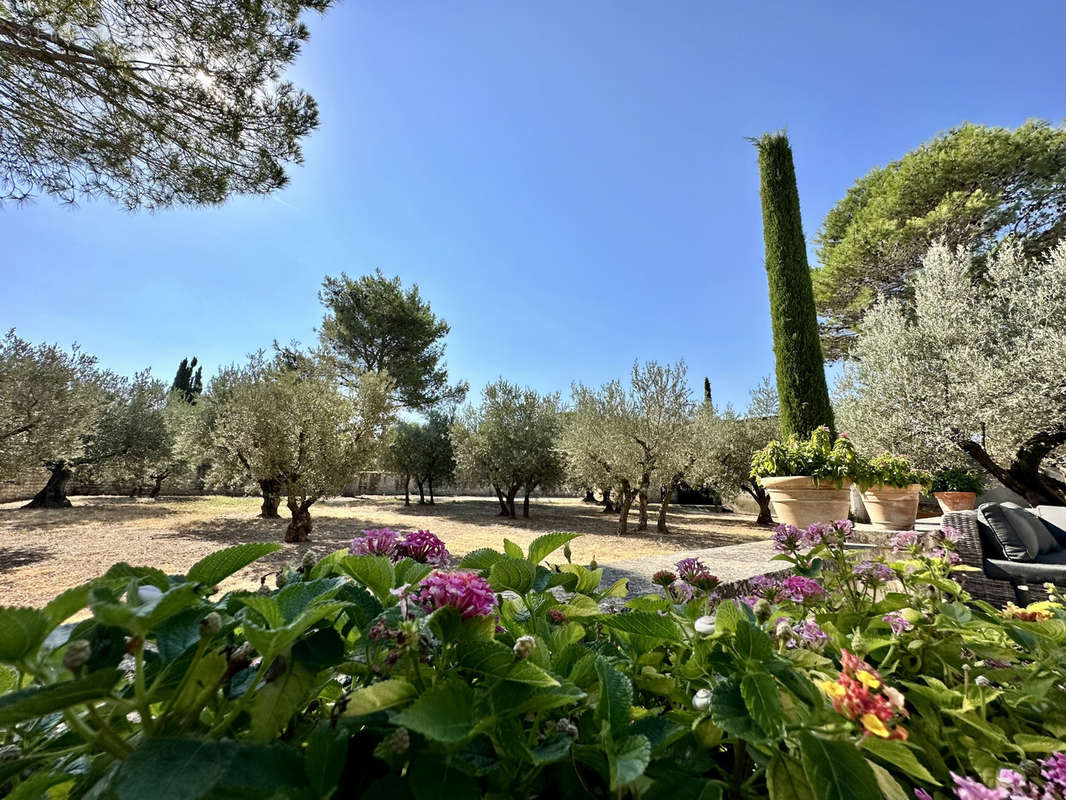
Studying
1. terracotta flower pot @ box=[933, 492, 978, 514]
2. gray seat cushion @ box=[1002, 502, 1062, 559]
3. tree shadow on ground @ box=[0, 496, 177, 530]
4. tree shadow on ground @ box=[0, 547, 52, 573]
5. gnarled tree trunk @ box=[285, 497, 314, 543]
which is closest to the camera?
gray seat cushion @ box=[1002, 502, 1062, 559]

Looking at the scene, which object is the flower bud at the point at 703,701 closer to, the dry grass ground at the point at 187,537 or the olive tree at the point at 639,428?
the dry grass ground at the point at 187,537

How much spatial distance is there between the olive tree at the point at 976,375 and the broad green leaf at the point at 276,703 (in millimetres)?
11801

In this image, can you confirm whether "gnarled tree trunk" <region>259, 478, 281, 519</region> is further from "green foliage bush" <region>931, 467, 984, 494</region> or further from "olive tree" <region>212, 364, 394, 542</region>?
"green foliage bush" <region>931, 467, 984, 494</region>

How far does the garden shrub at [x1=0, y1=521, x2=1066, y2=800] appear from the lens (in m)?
0.35

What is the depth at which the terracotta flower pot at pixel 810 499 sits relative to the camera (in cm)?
543

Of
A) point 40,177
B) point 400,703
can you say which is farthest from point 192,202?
point 400,703

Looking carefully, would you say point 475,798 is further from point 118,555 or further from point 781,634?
point 118,555

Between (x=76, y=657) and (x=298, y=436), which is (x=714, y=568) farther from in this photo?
(x=298, y=436)

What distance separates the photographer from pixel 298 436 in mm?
10133

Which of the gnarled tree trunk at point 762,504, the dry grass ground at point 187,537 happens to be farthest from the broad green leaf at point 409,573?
the gnarled tree trunk at point 762,504

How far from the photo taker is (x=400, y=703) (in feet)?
1.37

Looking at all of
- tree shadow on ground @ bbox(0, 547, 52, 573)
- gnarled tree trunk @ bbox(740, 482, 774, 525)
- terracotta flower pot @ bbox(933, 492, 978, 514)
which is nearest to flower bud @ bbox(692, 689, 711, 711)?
tree shadow on ground @ bbox(0, 547, 52, 573)

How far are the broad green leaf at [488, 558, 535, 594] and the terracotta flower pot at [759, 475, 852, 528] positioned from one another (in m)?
5.66

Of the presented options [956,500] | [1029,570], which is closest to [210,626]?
[1029,570]
